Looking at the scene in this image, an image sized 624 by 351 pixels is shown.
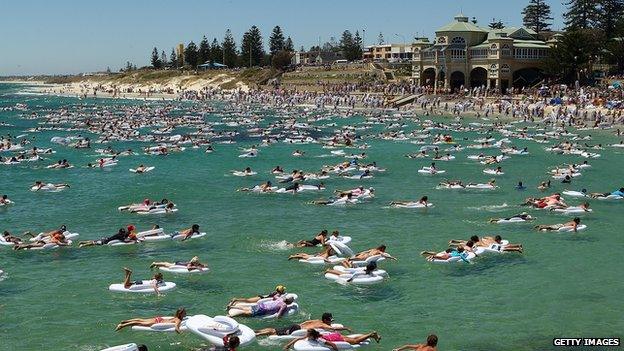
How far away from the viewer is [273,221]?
3055 centimetres

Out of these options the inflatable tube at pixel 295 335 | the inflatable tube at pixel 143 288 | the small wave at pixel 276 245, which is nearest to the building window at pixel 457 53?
the small wave at pixel 276 245

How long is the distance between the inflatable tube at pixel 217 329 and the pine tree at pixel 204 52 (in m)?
176

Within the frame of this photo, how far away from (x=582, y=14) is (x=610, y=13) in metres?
7.81

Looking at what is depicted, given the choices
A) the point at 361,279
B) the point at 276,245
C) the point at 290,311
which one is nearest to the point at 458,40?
the point at 276,245

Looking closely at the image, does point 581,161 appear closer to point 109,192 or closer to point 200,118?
point 109,192

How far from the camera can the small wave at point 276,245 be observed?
84.5ft

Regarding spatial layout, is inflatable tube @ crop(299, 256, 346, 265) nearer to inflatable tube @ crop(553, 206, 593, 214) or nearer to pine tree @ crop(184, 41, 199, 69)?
inflatable tube @ crop(553, 206, 593, 214)

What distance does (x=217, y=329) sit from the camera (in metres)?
16.1

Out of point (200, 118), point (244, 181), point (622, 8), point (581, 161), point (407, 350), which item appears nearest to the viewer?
point (407, 350)

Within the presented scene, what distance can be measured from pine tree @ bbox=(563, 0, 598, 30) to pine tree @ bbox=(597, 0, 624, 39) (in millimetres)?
2637

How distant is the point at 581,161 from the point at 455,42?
6321 cm

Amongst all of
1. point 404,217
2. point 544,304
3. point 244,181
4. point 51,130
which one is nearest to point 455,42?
point 51,130

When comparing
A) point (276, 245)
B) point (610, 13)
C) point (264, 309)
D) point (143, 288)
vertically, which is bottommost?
point (276, 245)

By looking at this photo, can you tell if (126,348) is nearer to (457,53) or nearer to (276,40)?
(457,53)
